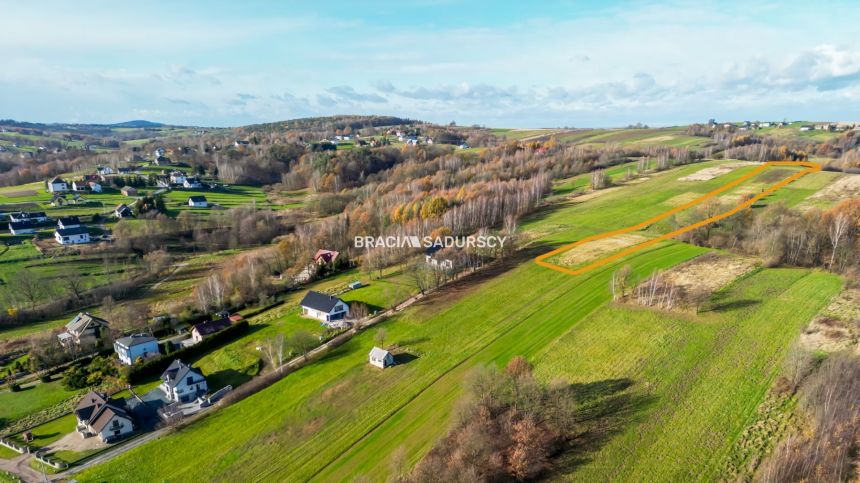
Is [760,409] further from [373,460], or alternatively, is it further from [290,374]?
[290,374]

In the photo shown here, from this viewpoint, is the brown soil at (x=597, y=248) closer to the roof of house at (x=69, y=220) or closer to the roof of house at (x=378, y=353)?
the roof of house at (x=378, y=353)

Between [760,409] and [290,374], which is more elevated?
[760,409]

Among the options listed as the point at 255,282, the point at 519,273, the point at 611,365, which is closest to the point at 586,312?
the point at 611,365

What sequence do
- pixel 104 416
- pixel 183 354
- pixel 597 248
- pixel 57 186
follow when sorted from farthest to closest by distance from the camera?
pixel 57 186
pixel 597 248
pixel 183 354
pixel 104 416

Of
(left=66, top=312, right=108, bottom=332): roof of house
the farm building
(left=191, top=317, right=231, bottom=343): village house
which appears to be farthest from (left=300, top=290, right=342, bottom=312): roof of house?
the farm building

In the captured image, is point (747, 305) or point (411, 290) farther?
point (411, 290)

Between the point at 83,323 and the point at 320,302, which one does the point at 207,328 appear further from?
the point at 83,323

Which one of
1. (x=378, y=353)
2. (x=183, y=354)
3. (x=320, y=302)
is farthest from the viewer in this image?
(x=320, y=302)

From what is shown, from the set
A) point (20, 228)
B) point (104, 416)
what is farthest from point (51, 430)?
point (20, 228)

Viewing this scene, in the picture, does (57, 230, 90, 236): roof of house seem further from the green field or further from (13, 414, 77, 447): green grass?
(13, 414, 77, 447): green grass
